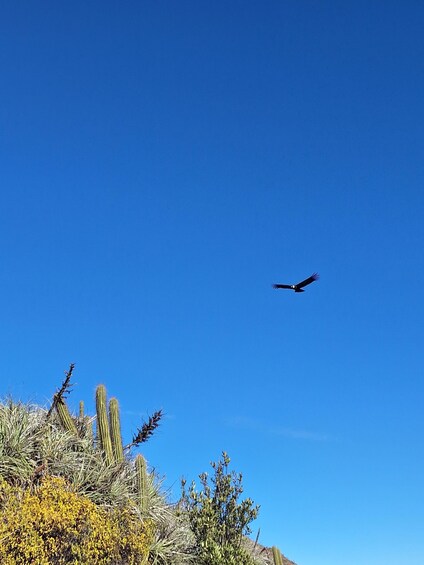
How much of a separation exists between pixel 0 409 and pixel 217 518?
733cm

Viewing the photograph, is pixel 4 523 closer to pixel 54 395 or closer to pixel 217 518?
pixel 54 395

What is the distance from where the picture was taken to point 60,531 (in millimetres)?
15586

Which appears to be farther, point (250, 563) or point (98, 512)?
point (250, 563)

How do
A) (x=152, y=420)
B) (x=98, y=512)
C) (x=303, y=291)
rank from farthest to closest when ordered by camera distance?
(x=152, y=420), (x=303, y=291), (x=98, y=512)

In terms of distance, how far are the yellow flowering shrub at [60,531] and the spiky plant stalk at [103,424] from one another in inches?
133

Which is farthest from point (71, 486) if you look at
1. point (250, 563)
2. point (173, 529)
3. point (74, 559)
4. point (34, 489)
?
point (250, 563)

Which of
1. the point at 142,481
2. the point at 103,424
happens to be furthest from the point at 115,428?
the point at 142,481

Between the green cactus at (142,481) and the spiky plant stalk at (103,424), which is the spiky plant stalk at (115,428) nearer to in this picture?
the spiky plant stalk at (103,424)

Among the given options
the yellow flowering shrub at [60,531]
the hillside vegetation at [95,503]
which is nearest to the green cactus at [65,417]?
the hillside vegetation at [95,503]

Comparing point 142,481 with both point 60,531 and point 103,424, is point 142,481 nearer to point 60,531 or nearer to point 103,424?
point 103,424

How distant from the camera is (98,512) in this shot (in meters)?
17.2

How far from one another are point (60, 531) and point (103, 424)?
19.9 ft

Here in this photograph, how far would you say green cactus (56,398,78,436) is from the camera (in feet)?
68.0

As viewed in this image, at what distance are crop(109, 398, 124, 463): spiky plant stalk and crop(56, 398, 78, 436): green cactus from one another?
1375 millimetres
